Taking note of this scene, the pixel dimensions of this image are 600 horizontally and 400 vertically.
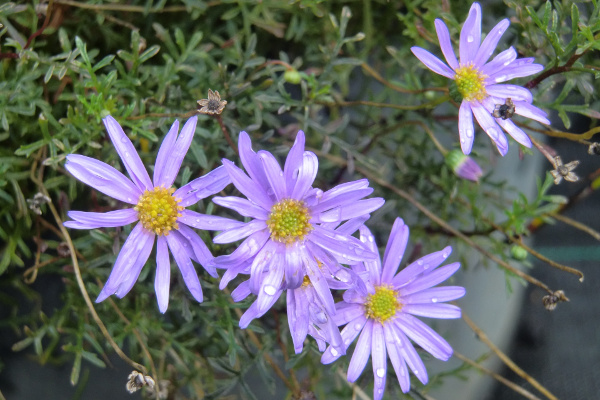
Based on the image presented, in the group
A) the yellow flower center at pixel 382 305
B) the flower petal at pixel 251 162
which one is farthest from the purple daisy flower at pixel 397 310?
the flower petal at pixel 251 162

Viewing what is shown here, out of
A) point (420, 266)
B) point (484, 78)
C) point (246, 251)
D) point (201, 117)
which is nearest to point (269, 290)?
point (246, 251)

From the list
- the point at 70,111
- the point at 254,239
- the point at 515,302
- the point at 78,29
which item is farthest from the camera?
the point at 515,302

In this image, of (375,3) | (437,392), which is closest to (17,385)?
(437,392)

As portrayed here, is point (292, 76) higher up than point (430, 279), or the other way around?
point (292, 76)

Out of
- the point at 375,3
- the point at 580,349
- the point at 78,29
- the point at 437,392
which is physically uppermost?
the point at 375,3

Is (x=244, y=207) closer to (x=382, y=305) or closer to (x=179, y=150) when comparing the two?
(x=179, y=150)

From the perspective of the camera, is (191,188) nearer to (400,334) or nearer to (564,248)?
(400,334)

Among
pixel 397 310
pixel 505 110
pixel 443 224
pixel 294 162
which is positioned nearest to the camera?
pixel 294 162
